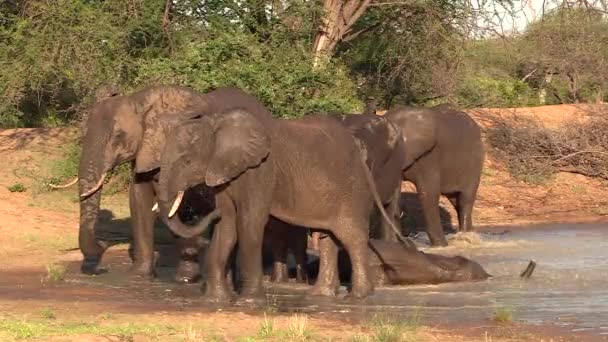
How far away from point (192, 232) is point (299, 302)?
1.14 meters

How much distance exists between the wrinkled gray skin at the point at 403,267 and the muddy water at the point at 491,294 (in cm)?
15

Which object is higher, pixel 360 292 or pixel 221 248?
pixel 221 248

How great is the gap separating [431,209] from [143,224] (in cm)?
466

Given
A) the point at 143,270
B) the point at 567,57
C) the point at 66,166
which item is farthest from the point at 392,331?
the point at 567,57

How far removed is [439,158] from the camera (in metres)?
17.6

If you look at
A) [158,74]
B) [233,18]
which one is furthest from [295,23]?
[158,74]

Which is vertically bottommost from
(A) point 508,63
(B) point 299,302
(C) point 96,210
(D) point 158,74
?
(B) point 299,302

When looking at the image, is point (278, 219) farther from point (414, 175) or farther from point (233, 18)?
point (233, 18)

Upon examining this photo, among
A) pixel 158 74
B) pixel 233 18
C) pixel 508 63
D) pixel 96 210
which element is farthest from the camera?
pixel 508 63

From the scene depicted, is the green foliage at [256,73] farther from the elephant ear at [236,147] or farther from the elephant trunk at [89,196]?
the elephant ear at [236,147]

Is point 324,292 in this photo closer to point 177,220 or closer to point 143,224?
point 177,220

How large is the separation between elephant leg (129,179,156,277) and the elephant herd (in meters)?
0.01

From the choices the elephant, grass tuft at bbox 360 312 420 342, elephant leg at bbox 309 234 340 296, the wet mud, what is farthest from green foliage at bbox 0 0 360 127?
grass tuft at bbox 360 312 420 342

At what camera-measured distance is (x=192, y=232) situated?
11.9 meters
